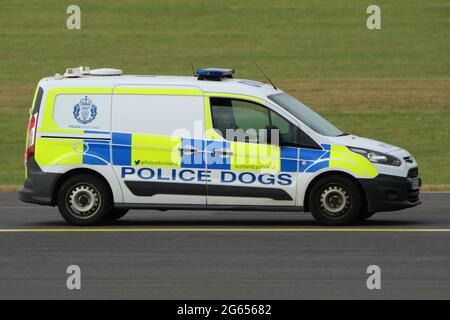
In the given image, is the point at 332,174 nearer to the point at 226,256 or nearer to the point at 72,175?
the point at 226,256

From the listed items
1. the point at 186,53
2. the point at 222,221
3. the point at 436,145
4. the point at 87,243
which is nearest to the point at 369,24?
the point at 186,53

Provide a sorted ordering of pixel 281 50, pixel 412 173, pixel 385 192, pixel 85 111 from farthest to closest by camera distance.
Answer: pixel 281 50 → pixel 85 111 → pixel 412 173 → pixel 385 192

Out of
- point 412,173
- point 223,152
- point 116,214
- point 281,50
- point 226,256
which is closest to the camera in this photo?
point 226,256

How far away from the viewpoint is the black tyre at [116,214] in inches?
650

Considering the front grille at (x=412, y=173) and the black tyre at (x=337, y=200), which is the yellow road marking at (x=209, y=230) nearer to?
the black tyre at (x=337, y=200)

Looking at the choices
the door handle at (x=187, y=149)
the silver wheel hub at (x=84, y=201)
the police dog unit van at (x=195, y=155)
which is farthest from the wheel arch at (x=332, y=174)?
the silver wheel hub at (x=84, y=201)

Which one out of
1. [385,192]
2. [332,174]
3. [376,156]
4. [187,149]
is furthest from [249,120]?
[385,192]

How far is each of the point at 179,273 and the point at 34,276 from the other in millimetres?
1335

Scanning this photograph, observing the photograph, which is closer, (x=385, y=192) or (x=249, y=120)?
(x=385, y=192)

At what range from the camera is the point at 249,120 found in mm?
15633

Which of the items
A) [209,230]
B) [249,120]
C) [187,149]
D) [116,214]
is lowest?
[209,230]

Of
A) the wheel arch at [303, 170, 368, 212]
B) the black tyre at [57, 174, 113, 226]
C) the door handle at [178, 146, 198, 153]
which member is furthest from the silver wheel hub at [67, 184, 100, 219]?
the wheel arch at [303, 170, 368, 212]

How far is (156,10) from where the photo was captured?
1656 inches

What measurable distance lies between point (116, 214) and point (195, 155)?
66.0 inches
